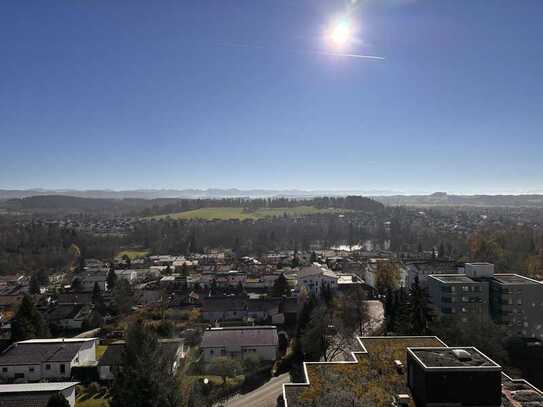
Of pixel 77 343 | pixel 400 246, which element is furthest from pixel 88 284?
pixel 400 246

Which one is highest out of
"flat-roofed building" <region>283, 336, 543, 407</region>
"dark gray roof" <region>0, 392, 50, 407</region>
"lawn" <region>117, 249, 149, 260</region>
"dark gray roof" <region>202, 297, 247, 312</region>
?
"flat-roofed building" <region>283, 336, 543, 407</region>

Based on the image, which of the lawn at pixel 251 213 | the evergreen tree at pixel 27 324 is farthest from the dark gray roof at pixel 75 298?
the lawn at pixel 251 213

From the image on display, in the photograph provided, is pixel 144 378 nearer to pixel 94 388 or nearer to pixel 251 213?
pixel 94 388

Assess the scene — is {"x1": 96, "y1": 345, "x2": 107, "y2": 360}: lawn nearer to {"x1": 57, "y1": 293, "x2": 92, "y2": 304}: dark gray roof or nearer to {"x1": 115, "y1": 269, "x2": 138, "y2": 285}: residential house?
{"x1": 57, "y1": 293, "x2": 92, "y2": 304}: dark gray roof

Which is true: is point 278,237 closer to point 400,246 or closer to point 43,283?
point 400,246

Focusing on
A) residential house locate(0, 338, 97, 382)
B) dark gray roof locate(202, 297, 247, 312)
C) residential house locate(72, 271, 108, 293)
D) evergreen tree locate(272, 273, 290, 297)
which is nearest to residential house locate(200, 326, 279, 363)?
residential house locate(0, 338, 97, 382)

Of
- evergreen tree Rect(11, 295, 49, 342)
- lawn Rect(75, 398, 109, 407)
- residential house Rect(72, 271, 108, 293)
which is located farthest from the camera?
residential house Rect(72, 271, 108, 293)

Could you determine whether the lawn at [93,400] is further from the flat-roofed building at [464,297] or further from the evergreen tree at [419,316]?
the flat-roofed building at [464,297]
